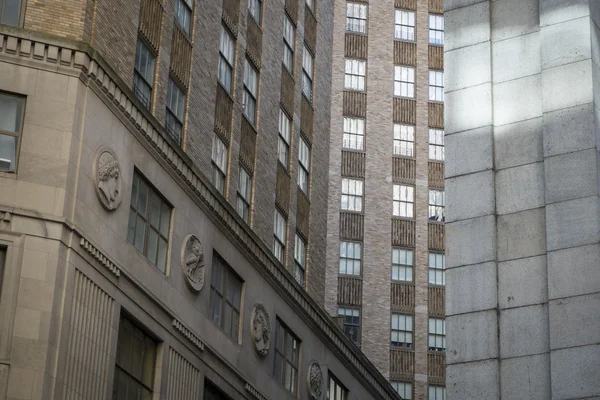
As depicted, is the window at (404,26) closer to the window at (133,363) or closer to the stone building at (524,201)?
the window at (133,363)

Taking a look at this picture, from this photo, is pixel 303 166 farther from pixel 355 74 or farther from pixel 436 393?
pixel 355 74

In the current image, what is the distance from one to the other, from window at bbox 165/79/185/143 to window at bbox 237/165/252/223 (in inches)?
205

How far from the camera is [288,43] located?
→ 51.2 metres

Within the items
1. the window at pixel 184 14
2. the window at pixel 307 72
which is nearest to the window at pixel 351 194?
the window at pixel 307 72

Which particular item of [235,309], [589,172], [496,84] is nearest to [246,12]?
[235,309]

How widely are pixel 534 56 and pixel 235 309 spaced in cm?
1501

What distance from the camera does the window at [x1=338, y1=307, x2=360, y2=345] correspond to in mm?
73688

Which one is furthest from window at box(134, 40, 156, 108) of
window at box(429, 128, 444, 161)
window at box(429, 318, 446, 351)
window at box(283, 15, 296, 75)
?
window at box(429, 128, 444, 161)

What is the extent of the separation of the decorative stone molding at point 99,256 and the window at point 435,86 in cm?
5093

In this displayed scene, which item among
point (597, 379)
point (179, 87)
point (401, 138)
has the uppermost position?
point (401, 138)

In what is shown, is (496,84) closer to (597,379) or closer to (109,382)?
(597,379)

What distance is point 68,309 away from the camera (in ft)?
98.9

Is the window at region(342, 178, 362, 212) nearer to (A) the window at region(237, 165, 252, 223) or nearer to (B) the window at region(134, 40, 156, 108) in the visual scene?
(A) the window at region(237, 165, 252, 223)

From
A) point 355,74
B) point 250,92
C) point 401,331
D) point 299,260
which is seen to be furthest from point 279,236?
point 355,74
